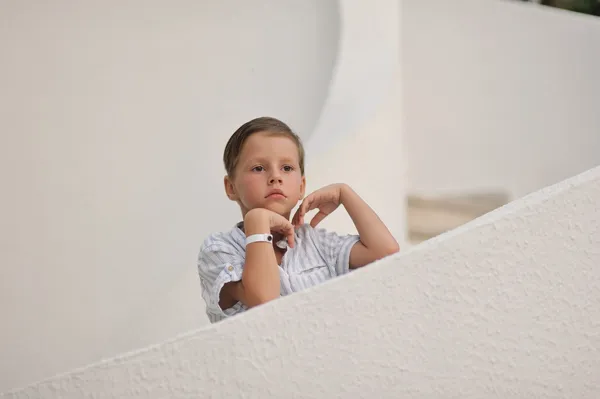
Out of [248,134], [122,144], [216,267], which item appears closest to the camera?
[216,267]

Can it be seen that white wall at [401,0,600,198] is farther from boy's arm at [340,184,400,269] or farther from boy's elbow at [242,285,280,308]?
boy's elbow at [242,285,280,308]

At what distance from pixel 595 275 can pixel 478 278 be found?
214mm

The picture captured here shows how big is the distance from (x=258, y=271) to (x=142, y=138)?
5.99 ft

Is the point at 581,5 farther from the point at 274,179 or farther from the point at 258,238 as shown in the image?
the point at 258,238

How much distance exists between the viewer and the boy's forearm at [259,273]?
162 centimetres

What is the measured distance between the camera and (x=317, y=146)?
2.97 meters

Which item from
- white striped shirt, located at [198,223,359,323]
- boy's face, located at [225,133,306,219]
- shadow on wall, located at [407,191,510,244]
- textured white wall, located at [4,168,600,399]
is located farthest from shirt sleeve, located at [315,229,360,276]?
shadow on wall, located at [407,191,510,244]

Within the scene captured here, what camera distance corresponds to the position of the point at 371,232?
1.89 m

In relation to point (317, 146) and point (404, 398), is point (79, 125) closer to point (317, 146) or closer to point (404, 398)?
point (317, 146)

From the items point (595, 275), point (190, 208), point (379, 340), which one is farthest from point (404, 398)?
point (190, 208)

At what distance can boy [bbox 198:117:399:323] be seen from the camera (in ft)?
5.57

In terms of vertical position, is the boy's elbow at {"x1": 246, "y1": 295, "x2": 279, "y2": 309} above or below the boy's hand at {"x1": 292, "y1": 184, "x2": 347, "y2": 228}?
below

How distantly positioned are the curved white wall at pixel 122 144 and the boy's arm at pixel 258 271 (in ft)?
4.34

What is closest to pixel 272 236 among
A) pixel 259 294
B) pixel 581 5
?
pixel 259 294
